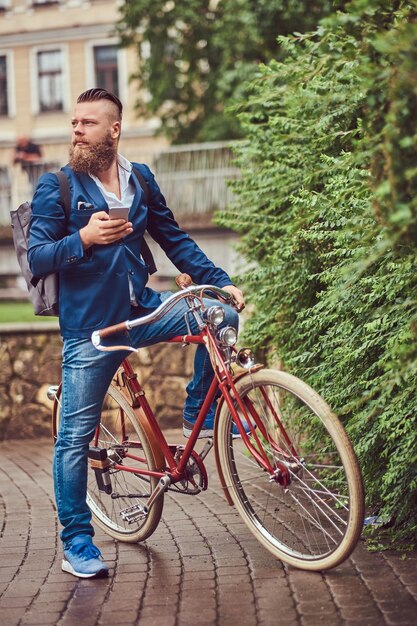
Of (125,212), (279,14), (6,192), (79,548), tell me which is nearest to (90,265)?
(125,212)

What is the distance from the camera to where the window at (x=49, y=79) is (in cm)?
4866

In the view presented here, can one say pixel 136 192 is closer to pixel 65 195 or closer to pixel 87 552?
pixel 65 195

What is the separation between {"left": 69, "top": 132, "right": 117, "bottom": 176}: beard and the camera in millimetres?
5145

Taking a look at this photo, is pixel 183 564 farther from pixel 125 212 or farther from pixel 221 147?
pixel 221 147

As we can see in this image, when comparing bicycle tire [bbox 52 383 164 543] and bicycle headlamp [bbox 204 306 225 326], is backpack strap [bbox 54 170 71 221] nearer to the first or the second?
bicycle headlamp [bbox 204 306 225 326]

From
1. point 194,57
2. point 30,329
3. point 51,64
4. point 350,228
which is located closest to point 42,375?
point 30,329

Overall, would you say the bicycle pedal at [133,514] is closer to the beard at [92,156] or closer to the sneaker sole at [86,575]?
the sneaker sole at [86,575]

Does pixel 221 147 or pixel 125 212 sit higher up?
pixel 125 212

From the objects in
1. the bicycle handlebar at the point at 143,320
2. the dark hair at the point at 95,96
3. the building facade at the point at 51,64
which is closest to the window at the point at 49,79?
the building facade at the point at 51,64

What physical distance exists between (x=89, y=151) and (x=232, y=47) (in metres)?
Result: 20.6

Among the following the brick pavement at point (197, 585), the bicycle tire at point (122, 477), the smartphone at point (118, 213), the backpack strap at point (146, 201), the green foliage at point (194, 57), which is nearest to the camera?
the brick pavement at point (197, 585)

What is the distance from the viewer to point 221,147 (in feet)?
85.5

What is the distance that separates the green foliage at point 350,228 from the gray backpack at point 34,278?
1.19 metres

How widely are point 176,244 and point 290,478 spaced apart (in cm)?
130
